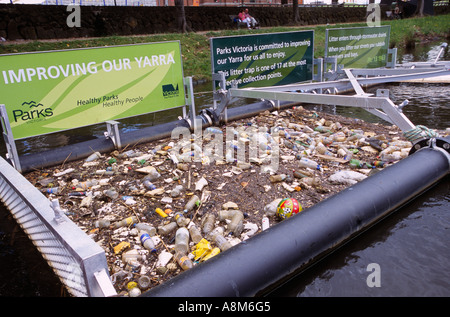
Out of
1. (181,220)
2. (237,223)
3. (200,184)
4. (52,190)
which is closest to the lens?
(237,223)

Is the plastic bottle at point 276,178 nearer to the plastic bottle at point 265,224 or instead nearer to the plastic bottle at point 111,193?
the plastic bottle at point 265,224

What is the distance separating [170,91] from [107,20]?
1695 cm

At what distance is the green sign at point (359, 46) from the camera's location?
30.7 feet

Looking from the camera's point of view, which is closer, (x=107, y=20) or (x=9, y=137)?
(x=9, y=137)

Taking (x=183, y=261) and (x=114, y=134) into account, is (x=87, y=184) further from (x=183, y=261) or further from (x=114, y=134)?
(x=183, y=261)

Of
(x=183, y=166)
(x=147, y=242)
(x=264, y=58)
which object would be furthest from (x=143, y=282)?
(x=264, y=58)

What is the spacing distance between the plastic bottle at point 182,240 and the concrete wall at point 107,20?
59.3 ft

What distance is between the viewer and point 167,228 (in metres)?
3.59

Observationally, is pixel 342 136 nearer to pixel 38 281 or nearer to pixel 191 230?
pixel 191 230

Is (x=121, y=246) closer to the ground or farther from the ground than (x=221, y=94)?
closer to the ground

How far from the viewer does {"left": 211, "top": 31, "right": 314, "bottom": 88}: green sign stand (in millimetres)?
6926

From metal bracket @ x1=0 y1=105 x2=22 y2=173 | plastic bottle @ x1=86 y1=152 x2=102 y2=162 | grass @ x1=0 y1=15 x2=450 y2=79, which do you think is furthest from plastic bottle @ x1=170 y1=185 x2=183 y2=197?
grass @ x1=0 y1=15 x2=450 y2=79

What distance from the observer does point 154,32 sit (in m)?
22.5

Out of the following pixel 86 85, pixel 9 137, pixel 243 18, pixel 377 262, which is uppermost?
pixel 243 18
